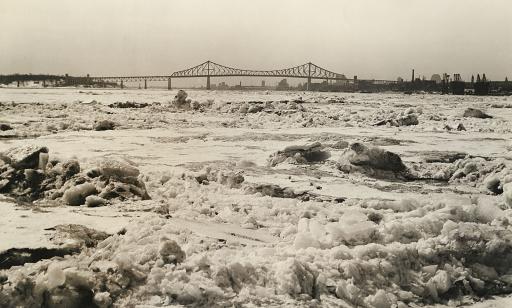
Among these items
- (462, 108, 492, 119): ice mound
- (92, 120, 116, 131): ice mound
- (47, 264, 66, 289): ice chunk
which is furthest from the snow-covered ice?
(462, 108, 492, 119): ice mound

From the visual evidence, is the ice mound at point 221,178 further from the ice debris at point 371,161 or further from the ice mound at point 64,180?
the ice debris at point 371,161

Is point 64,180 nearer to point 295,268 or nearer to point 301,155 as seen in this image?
point 295,268

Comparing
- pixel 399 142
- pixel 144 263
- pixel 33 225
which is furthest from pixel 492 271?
pixel 399 142

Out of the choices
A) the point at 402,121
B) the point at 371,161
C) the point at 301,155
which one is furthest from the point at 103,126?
the point at 402,121

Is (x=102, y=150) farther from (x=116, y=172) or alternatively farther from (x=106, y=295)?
(x=106, y=295)

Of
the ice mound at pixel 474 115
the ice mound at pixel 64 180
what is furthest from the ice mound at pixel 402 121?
the ice mound at pixel 64 180

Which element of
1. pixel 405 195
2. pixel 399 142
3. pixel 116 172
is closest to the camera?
pixel 116 172

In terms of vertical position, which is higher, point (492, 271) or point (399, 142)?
point (399, 142)

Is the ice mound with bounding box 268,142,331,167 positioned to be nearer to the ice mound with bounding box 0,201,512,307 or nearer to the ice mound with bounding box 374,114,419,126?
the ice mound with bounding box 0,201,512,307
